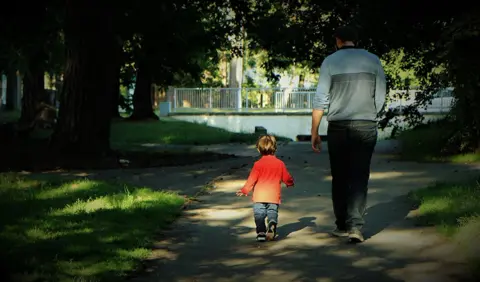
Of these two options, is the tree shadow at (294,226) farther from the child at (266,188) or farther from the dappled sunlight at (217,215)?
the dappled sunlight at (217,215)

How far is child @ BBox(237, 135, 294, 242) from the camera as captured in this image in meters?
7.41

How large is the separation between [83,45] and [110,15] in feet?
2.96

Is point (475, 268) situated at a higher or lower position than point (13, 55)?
lower

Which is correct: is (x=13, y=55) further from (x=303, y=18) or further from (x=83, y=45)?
(x=303, y=18)

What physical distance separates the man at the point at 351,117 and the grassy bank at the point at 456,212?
2.93ft

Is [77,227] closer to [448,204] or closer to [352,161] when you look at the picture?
[352,161]

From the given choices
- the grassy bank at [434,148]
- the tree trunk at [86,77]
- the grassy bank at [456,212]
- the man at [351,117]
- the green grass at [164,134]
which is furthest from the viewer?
the green grass at [164,134]

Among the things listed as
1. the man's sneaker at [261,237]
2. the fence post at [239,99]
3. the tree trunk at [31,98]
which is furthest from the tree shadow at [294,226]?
the fence post at [239,99]

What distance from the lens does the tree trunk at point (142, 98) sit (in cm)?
3316

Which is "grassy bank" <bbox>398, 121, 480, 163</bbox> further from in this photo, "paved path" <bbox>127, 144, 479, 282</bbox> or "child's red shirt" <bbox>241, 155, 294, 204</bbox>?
"child's red shirt" <bbox>241, 155, 294, 204</bbox>

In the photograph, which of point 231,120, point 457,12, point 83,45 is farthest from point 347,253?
point 231,120

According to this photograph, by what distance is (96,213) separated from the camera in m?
8.51

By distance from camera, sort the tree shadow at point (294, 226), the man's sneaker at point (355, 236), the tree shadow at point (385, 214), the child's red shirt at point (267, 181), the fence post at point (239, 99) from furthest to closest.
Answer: the fence post at point (239, 99)
the tree shadow at point (385, 214)
the tree shadow at point (294, 226)
the child's red shirt at point (267, 181)
the man's sneaker at point (355, 236)

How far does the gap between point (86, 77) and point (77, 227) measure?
842 centimetres
